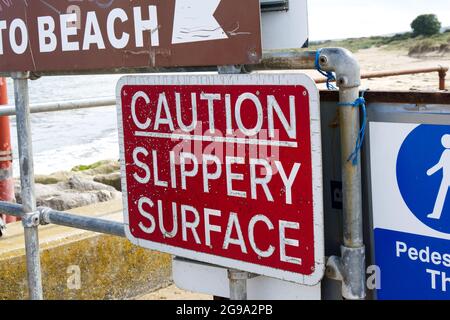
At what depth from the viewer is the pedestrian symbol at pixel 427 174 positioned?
1699 millimetres

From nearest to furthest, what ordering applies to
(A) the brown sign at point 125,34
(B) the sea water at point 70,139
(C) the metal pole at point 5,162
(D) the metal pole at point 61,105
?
1. (A) the brown sign at point 125,34
2. (D) the metal pole at point 61,105
3. (C) the metal pole at point 5,162
4. (B) the sea water at point 70,139

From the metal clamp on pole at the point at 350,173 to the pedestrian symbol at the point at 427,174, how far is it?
0.12m

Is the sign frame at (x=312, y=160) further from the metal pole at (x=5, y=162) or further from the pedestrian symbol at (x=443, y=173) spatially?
the metal pole at (x=5, y=162)

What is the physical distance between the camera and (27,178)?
2.80m

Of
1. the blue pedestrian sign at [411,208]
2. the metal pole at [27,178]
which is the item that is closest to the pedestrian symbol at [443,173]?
the blue pedestrian sign at [411,208]

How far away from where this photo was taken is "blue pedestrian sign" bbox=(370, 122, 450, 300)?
1711mm

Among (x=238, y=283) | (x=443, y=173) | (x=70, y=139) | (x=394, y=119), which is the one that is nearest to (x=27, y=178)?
(x=238, y=283)

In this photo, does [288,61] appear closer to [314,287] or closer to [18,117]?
[314,287]

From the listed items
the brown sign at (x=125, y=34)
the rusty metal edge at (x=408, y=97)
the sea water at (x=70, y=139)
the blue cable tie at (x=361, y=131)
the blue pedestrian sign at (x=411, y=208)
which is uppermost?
the brown sign at (x=125, y=34)

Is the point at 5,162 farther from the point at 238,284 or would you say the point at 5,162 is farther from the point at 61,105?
the point at 238,284
